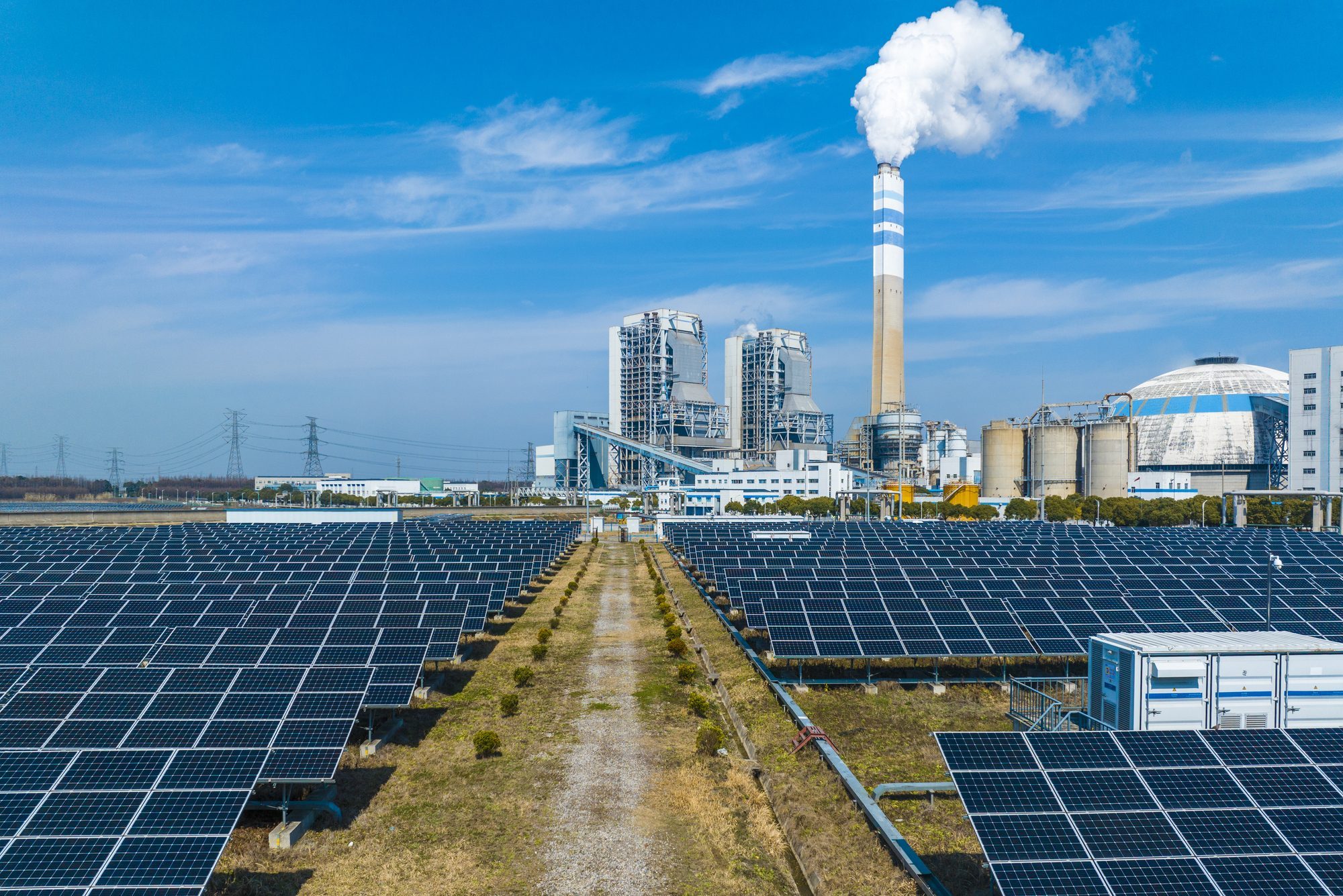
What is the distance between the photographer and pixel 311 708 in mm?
15250

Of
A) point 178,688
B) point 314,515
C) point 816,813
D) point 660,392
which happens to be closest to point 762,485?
point 660,392

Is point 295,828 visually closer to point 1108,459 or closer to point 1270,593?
point 1270,593

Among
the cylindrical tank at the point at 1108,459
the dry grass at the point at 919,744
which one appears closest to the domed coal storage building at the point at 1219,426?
the cylindrical tank at the point at 1108,459

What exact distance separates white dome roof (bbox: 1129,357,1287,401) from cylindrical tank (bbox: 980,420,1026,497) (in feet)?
102

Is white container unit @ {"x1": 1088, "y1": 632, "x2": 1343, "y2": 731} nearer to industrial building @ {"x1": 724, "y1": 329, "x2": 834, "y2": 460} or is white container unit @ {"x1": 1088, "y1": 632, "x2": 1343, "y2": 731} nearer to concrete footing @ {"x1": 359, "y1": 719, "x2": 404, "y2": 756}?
concrete footing @ {"x1": 359, "y1": 719, "x2": 404, "y2": 756}

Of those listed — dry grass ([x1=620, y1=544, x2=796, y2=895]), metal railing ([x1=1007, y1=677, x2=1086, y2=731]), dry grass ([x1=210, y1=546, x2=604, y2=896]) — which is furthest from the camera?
metal railing ([x1=1007, y1=677, x2=1086, y2=731])

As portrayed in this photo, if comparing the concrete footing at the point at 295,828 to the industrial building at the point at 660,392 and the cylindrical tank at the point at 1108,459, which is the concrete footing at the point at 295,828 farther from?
the industrial building at the point at 660,392

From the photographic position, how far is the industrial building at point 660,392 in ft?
487

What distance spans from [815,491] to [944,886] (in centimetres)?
11336

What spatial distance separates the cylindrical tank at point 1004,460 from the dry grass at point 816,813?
335ft

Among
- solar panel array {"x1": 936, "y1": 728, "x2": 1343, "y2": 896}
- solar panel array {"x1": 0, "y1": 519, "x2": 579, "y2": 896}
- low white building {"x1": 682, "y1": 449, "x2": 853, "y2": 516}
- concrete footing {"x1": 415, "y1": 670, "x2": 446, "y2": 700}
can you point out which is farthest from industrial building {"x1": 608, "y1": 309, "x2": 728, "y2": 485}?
solar panel array {"x1": 936, "y1": 728, "x2": 1343, "y2": 896}

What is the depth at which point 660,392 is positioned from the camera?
489ft

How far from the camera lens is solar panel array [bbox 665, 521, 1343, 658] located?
947 inches

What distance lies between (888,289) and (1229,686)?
122946 mm
